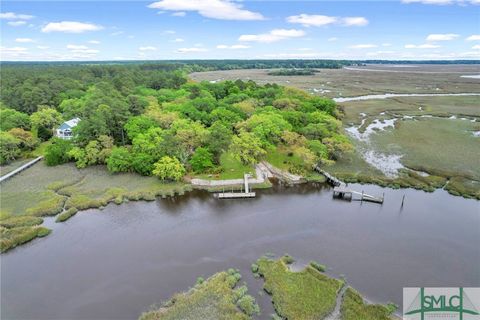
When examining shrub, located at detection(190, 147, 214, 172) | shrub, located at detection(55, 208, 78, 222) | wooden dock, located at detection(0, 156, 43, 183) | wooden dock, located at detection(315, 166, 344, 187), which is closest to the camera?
shrub, located at detection(55, 208, 78, 222)

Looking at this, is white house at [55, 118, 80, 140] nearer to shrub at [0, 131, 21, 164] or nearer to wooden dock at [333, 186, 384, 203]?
shrub at [0, 131, 21, 164]

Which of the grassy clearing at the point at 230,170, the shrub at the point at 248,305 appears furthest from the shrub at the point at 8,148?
the shrub at the point at 248,305

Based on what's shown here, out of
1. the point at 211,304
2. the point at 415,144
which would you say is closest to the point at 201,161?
the point at 211,304

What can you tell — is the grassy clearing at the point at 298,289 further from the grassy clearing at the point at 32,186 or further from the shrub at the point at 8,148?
the shrub at the point at 8,148

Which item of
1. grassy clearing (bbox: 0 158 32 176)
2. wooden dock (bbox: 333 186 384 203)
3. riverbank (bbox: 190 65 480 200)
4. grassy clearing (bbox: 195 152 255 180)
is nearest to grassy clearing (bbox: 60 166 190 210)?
grassy clearing (bbox: 195 152 255 180)

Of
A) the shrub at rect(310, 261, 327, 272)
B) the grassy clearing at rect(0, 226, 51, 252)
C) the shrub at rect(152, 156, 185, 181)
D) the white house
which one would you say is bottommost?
the shrub at rect(310, 261, 327, 272)
